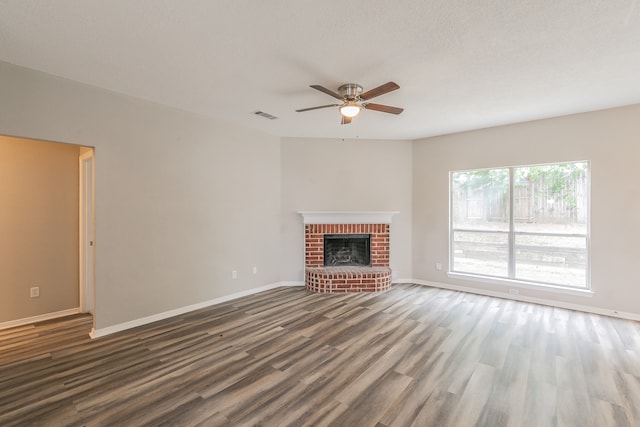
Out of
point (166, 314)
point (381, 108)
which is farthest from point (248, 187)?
point (381, 108)

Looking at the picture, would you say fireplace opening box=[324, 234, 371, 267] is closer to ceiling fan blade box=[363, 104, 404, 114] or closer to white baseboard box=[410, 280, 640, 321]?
white baseboard box=[410, 280, 640, 321]

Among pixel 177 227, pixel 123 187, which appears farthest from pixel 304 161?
pixel 123 187

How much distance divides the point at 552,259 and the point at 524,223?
64 centimetres

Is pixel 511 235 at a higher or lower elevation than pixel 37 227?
lower

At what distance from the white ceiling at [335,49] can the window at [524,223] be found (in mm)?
1142

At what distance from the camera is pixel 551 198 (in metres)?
4.28

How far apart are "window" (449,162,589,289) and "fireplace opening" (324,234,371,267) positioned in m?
1.56

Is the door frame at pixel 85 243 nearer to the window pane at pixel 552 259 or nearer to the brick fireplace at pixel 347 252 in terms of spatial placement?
the brick fireplace at pixel 347 252

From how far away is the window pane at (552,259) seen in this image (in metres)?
4.06

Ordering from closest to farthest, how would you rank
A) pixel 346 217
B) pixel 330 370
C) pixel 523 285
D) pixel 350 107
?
pixel 330 370 < pixel 350 107 < pixel 523 285 < pixel 346 217

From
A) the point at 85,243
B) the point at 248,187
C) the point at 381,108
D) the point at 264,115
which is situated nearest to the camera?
the point at 381,108

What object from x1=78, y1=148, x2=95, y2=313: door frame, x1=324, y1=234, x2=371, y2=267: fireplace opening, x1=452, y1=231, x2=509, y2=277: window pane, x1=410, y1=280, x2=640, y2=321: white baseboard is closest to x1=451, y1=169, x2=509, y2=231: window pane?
x1=452, y1=231, x2=509, y2=277: window pane

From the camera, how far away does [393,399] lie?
210 cm

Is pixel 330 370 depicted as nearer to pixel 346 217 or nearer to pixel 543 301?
pixel 346 217
